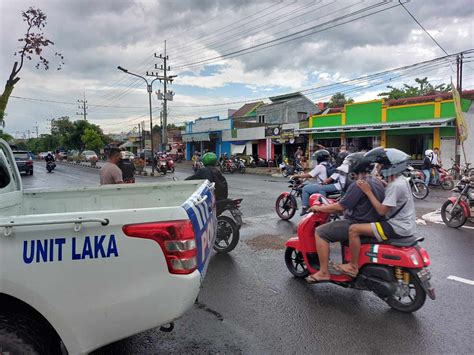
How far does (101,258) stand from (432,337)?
2.96 meters

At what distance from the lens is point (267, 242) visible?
6.71m

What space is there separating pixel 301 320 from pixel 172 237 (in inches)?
83.9

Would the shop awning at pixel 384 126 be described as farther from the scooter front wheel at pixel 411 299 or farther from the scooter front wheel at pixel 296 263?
the scooter front wheel at pixel 411 299

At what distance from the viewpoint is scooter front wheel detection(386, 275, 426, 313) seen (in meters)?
3.60

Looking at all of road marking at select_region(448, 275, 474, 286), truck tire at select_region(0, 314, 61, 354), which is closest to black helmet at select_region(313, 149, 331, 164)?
road marking at select_region(448, 275, 474, 286)

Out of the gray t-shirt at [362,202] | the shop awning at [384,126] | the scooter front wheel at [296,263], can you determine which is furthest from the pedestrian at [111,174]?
the shop awning at [384,126]

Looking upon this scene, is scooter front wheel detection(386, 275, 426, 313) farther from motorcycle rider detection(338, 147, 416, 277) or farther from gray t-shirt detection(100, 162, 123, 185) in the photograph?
gray t-shirt detection(100, 162, 123, 185)

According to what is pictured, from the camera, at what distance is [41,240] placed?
1993mm

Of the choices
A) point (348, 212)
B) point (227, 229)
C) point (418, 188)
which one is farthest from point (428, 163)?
point (348, 212)

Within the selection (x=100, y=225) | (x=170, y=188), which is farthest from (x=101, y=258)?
(x=170, y=188)

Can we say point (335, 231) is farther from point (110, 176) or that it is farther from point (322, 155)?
point (322, 155)

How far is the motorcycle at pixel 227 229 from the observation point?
5.97 metres

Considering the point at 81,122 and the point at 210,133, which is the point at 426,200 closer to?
the point at 210,133

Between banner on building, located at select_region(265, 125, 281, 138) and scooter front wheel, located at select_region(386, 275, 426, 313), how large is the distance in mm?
26587
